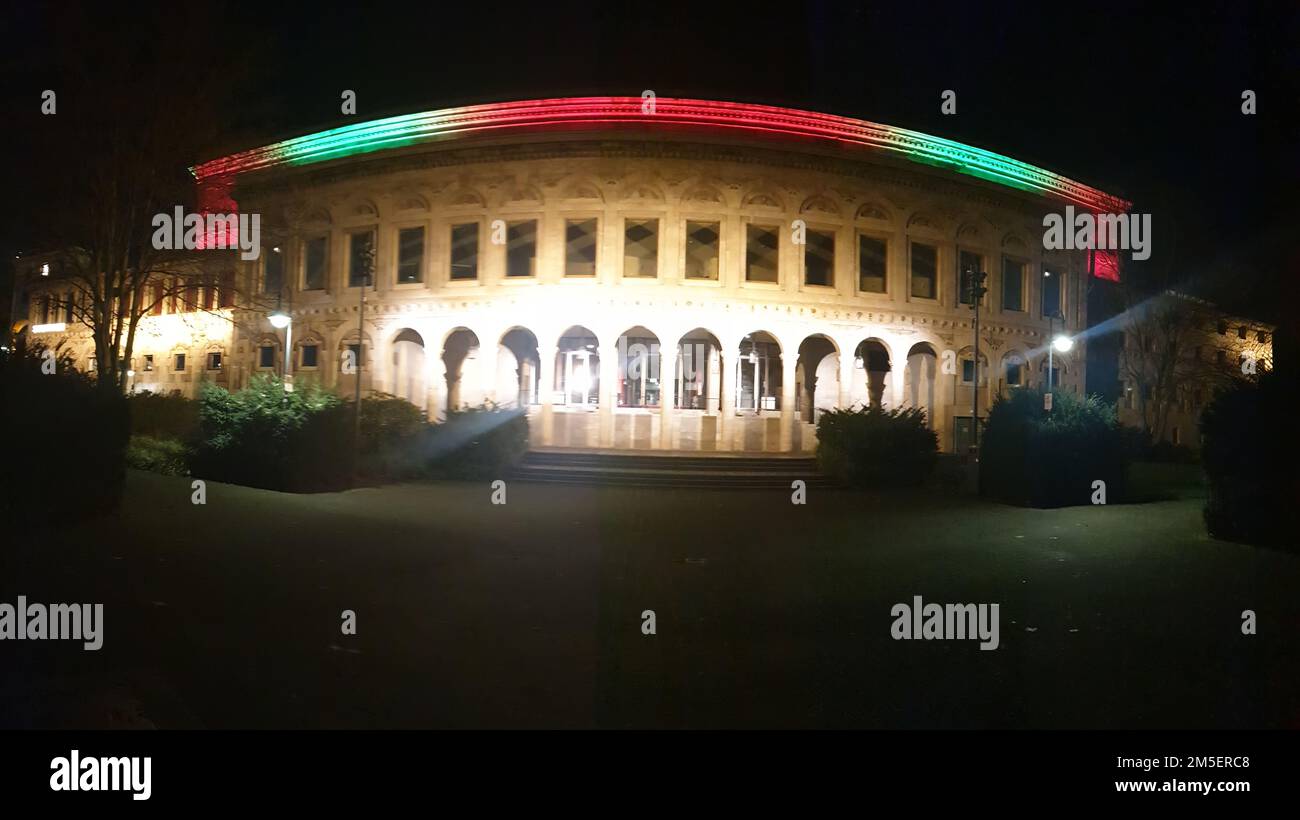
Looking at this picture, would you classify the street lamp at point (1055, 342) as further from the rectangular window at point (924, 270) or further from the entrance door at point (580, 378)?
the entrance door at point (580, 378)

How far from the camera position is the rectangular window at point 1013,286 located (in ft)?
93.3

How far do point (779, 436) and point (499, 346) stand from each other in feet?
33.5

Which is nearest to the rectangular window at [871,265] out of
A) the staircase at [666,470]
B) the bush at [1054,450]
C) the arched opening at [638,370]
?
the arched opening at [638,370]

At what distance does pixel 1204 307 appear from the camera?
3259 centimetres

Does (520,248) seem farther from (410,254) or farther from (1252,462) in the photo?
(1252,462)

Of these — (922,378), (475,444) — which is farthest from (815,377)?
(475,444)

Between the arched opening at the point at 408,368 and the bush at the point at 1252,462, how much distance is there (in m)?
23.0

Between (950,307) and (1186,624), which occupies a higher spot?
(950,307)

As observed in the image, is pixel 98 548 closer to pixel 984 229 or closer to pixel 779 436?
pixel 779 436

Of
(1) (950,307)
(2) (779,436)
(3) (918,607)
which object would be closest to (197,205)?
(2) (779,436)

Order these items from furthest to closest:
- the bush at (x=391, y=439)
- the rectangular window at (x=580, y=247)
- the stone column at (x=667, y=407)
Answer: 1. the rectangular window at (x=580, y=247)
2. the stone column at (x=667, y=407)
3. the bush at (x=391, y=439)

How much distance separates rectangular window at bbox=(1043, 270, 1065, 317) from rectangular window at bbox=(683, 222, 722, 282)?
14353 mm

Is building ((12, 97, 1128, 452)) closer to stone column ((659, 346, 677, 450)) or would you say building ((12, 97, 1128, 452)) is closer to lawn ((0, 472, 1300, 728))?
stone column ((659, 346, 677, 450))

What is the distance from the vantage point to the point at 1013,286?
2881cm
